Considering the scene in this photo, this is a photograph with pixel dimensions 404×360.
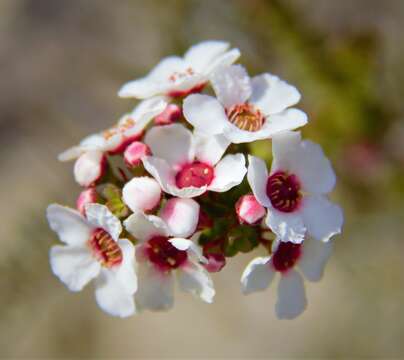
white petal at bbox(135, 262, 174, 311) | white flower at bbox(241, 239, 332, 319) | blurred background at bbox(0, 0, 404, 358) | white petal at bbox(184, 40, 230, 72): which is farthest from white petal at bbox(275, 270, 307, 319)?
blurred background at bbox(0, 0, 404, 358)

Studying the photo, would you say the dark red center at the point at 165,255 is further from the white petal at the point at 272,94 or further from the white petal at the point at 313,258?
the white petal at the point at 272,94

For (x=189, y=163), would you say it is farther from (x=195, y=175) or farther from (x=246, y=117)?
(x=246, y=117)

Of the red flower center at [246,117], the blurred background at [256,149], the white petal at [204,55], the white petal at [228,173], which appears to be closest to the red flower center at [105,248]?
the white petal at [228,173]

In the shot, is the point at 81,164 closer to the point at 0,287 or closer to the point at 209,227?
the point at 209,227

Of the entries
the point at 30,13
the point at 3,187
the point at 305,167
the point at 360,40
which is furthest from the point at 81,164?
the point at 30,13

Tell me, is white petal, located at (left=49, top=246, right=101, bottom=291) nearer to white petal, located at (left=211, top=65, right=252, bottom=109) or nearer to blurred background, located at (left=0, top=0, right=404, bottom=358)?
white petal, located at (left=211, top=65, right=252, bottom=109)

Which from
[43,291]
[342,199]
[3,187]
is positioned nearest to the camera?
[43,291]

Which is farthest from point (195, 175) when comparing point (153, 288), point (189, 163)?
point (153, 288)

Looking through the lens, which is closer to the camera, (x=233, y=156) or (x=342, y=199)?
(x=233, y=156)
